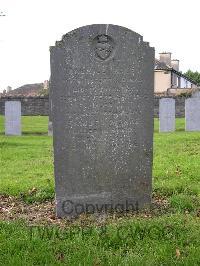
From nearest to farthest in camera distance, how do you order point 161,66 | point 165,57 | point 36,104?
point 36,104
point 161,66
point 165,57

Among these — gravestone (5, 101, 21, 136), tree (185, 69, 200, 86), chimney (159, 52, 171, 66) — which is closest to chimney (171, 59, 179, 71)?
tree (185, 69, 200, 86)

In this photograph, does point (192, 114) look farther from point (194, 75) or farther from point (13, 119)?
point (194, 75)

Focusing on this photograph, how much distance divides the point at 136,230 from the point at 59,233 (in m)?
0.82

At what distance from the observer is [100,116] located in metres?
6.57

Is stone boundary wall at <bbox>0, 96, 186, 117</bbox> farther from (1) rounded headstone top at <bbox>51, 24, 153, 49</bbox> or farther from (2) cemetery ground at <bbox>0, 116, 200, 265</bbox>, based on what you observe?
(1) rounded headstone top at <bbox>51, 24, 153, 49</bbox>

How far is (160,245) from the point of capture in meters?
5.02

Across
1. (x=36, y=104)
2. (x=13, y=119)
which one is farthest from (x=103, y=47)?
(x=36, y=104)

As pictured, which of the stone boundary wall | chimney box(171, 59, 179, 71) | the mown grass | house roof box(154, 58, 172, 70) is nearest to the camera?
the mown grass

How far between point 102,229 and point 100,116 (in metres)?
1.59

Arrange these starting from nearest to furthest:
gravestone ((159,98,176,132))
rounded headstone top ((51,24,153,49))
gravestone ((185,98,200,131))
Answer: rounded headstone top ((51,24,153,49)), gravestone ((185,98,200,131)), gravestone ((159,98,176,132))

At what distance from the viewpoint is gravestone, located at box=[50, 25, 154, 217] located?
21.2 ft

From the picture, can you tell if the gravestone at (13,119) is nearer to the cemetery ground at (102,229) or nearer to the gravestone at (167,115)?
the gravestone at (167,115)

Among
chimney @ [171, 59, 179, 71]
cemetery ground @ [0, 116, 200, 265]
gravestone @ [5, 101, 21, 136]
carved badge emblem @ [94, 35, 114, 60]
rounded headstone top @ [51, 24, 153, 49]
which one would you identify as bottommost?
cemetery ground @ [0, 116, 200, 265]

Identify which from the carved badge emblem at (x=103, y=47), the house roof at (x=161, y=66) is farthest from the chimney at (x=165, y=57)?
the carved badge emblem at (x=103, y=47)
